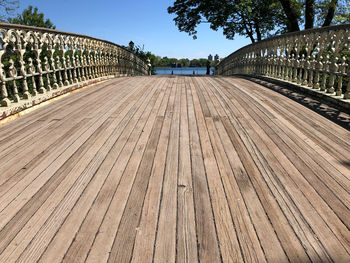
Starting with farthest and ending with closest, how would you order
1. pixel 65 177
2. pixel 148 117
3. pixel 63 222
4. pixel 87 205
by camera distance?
pixel 148 117, pixel 65 177, pixel 87 205, pixel 63 222

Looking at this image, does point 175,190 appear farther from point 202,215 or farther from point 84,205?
point 84,205

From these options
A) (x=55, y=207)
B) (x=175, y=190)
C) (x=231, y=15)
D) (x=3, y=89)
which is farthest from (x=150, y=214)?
(x=231, y=15)

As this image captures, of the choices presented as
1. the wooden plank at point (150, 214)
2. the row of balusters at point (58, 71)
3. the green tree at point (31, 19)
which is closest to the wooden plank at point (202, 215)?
the wooden plank at point (150, 214)

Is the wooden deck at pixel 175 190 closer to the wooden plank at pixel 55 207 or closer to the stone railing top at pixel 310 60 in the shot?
the wooden plank at pixel 55 207

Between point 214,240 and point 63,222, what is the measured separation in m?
1.08

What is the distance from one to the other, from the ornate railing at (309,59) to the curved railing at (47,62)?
582 centimetres

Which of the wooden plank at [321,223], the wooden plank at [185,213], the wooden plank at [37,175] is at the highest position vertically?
the wooden plank at [37,175]

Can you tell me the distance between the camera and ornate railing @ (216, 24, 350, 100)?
5.06 meters

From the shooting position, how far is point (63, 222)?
6.15ft

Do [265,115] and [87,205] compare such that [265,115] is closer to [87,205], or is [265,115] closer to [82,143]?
[82,143]

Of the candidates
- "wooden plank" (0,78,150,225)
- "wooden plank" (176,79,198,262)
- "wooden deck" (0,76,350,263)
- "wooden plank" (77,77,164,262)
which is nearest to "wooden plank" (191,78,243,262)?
"wooden deck" (0,76,350,263)

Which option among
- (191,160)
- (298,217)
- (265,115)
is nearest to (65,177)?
(191,160)

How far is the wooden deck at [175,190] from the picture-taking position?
5.40ft

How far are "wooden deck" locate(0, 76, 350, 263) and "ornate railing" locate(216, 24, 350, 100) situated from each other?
157 cm
